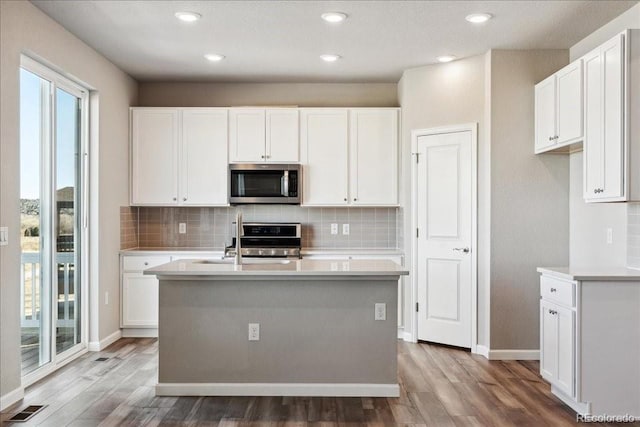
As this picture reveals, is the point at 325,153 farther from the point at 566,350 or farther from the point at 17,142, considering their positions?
the point at 566,350

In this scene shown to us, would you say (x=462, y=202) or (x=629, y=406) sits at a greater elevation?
(x=462, y=202)

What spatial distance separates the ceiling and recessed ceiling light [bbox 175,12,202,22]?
61 millimetres

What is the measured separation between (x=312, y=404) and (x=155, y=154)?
3.32 meters

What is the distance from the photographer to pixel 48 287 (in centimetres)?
420

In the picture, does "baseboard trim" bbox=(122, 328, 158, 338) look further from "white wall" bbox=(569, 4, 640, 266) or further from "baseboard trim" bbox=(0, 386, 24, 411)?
"white wall" bbox=(569, 4, 640, 266)

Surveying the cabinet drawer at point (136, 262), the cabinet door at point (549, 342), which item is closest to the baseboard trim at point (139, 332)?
the cabinet drawer at point (136, 262)

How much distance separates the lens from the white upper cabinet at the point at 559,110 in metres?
3.80

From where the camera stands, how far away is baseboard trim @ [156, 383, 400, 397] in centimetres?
359

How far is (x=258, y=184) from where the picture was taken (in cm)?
562

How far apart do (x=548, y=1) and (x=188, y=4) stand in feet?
8.01

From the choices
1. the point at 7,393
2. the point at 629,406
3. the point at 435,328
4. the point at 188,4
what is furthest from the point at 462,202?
the point at 7,393

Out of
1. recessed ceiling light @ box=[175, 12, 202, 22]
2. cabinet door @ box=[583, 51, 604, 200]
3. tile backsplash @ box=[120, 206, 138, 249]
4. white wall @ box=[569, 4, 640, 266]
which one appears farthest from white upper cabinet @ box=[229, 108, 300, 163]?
cabinet door @ box=[583, 51, 604, 200]

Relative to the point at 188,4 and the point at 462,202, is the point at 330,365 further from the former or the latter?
the point at 188,4

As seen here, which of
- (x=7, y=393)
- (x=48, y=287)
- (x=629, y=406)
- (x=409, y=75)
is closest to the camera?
(x=629, y=406)
